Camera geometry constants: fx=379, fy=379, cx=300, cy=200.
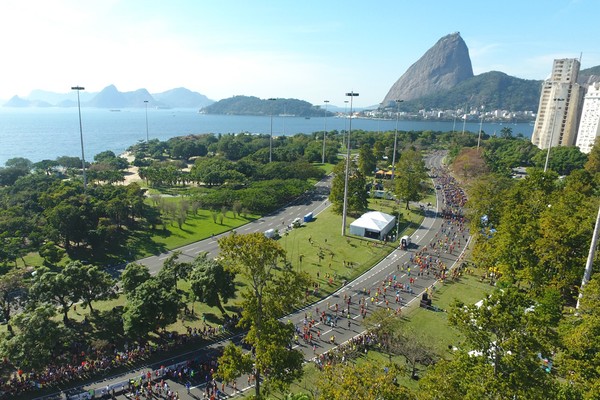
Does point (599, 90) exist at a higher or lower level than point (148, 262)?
higher

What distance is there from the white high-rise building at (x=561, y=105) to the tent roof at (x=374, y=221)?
89.1 metres

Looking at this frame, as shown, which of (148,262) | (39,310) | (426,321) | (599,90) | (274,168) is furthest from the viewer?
(599,90)

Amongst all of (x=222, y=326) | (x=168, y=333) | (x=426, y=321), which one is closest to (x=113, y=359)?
(x=168, y=333)

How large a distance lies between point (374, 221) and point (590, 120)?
9930 centimetres

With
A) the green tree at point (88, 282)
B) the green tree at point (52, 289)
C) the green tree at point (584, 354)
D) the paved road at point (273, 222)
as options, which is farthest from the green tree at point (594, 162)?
the green tree at point (52, 289)

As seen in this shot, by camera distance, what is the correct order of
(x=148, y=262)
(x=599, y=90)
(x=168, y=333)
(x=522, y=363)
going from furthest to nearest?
(x=599, y=90) < (x=148, y=262) < (x=168, y=333) < (x=522, y=363)

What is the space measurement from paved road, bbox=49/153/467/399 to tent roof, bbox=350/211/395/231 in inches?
180

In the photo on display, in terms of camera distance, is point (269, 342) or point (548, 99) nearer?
point (269, 342)

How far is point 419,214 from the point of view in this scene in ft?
221

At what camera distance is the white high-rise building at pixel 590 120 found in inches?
4352

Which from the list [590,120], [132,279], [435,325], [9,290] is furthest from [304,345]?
[590,120]

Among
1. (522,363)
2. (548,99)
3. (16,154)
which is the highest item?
(548,99)

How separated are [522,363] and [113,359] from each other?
1042 inches

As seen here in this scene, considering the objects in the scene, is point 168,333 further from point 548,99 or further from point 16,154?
point 16,154
